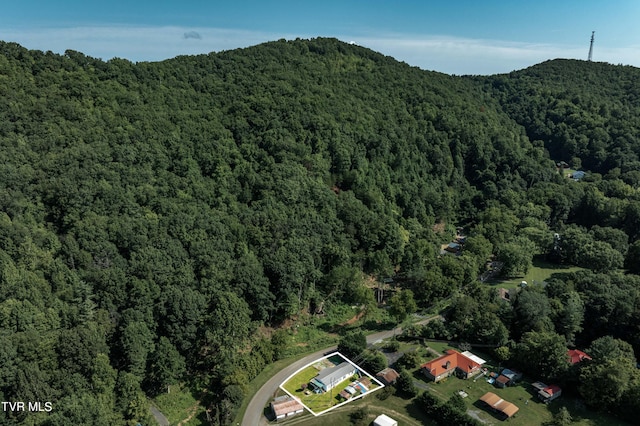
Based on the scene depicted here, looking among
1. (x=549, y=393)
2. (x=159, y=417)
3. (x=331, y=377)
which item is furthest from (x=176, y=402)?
(x=549, y=393)

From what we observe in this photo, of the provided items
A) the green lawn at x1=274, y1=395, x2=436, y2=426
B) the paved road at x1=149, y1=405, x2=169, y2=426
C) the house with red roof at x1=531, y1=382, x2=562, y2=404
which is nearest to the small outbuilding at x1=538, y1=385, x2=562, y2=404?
the house with red roof at x1=531, y1=382, x2=562, y2=404

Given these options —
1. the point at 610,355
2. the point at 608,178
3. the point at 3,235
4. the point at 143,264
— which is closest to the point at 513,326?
the point at 610,355

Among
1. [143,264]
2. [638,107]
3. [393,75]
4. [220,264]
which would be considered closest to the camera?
[143,264]

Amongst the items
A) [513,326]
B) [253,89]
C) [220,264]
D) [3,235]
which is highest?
[253,89]

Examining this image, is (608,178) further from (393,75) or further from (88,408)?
(88,408)

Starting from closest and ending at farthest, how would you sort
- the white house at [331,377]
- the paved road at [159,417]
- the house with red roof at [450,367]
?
the paved road at [159,417], the white house at [331,377], the house with red roof at [450,367]

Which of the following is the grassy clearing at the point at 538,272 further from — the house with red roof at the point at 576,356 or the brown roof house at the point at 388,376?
the brown roof house at the point at 388,376

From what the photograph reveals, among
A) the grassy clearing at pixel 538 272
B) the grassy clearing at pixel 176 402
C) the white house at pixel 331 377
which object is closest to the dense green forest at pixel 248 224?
the grassy clearing at pixel 176 402

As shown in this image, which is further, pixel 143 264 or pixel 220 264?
pixel 220 264
